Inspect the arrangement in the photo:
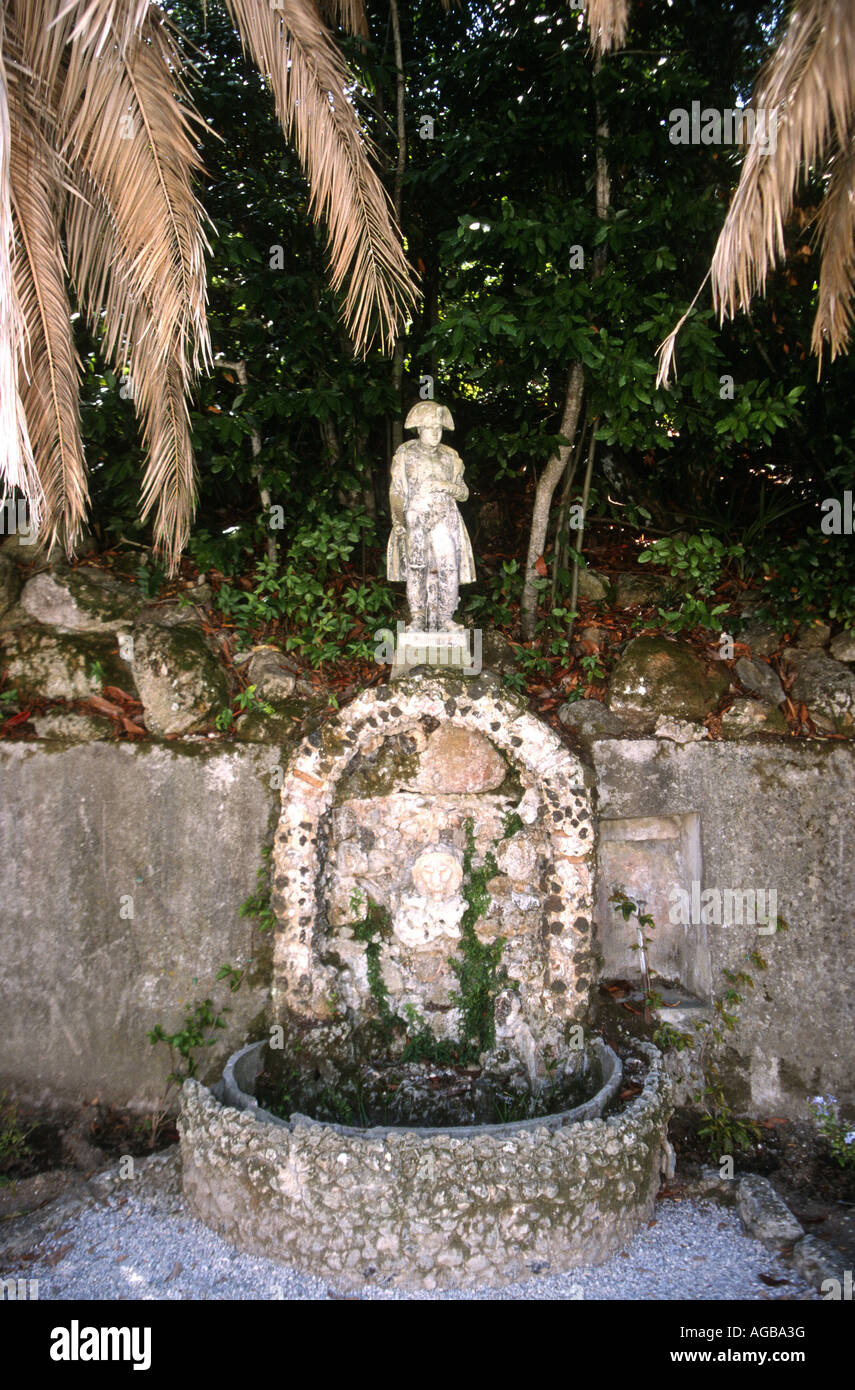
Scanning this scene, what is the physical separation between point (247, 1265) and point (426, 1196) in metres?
0.87

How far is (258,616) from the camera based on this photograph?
18.4ft

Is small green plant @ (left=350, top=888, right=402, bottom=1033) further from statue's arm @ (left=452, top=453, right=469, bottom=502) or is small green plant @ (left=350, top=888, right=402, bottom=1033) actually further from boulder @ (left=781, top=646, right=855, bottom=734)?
boulder @ (left=781, top=646, right=855, bottom=734)

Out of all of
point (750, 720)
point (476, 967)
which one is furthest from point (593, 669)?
point (476, 967)

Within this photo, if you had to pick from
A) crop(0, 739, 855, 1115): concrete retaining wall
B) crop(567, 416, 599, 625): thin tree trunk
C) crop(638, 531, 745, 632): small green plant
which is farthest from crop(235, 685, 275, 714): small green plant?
crop(638, 531, 745, 632): small green plant

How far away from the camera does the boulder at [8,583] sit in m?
5.48

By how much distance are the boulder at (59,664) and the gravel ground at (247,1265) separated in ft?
9.16

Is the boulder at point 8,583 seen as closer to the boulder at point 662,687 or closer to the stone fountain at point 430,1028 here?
the stone fountain at point 430,1028

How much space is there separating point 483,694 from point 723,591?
2.18 metres

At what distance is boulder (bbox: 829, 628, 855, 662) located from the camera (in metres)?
5.23

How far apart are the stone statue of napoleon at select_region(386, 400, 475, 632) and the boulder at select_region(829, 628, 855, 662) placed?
2.35m

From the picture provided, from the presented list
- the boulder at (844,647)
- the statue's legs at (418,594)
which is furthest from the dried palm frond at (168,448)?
the boulder at (844,647)

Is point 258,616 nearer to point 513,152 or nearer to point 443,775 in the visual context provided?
point 443,775

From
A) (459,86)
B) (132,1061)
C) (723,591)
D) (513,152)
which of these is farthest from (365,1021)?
(459,86)

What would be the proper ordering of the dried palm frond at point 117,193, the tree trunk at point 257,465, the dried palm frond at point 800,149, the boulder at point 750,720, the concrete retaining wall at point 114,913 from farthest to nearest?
the tree trunk at point 257,465 → the boulder at point 750,720 → the concrete retaining wall at point 114,913 → the dried palm frond at point 117,193 → the dried palm frond at point 800,149
